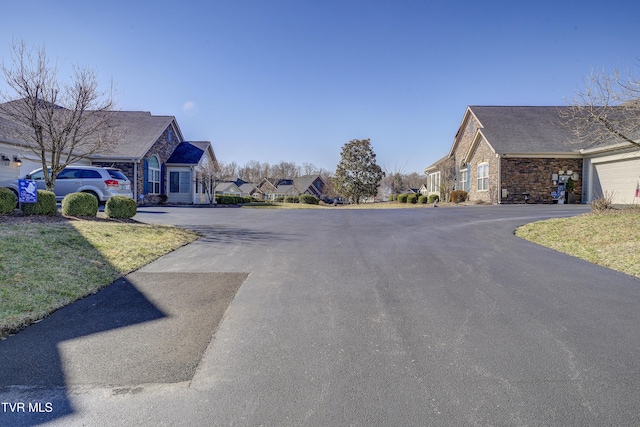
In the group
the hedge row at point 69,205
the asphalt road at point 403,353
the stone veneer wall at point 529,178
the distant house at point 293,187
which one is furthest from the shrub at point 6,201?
the distant house at point 293,187

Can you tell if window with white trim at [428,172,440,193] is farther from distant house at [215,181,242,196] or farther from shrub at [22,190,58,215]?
distant house at [215,181,242,196]

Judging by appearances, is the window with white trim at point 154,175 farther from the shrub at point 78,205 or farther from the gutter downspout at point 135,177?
the shrub at point 78,205

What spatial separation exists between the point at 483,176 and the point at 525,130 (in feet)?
13.1

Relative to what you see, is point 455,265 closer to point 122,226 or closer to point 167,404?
point 167,404

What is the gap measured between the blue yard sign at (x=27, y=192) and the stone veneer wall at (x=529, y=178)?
22607 mm

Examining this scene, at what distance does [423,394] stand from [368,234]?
750cm

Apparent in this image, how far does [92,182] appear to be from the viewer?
1339 cm

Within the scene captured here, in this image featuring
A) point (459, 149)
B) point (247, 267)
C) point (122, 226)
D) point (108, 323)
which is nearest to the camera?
point (108, 323)

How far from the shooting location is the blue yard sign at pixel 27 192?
909 cm

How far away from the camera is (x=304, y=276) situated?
574 centimetres

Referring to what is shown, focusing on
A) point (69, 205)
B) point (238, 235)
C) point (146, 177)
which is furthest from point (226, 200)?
point (238, 235)

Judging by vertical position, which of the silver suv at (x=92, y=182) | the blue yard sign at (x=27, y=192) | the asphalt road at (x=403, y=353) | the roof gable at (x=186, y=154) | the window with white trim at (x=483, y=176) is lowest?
the asphalt road at (x=403, y=353)

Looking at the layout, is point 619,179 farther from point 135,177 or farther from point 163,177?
point 163,177

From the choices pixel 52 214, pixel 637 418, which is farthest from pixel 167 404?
pixel 52 214
